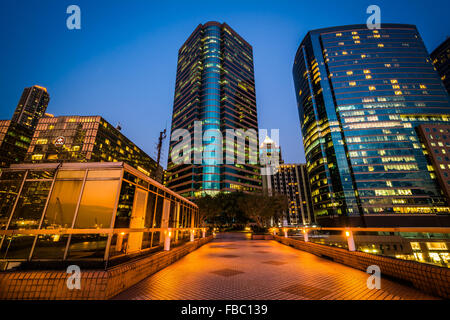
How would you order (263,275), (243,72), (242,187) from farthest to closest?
(243,72) → (242,187) → (263,275)

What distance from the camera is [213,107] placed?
7831 centimetres

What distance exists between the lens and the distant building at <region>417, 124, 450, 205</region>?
60.9 m

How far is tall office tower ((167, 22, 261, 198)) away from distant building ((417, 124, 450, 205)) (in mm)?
64587

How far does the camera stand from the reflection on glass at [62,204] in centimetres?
473

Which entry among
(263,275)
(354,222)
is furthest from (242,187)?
(263,275)

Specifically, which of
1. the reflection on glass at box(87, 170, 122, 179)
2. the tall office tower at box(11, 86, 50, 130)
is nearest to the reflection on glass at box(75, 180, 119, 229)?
the reflection on glass at box(87, 170, 122, 179)

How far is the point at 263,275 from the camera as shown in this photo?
223 inches

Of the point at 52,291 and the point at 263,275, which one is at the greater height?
the point at 52,291

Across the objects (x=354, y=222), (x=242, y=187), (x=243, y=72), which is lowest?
(x=354, y=222)

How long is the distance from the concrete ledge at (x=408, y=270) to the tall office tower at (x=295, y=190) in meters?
140
